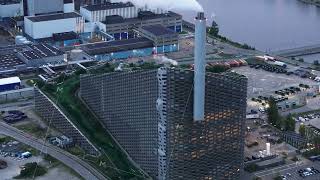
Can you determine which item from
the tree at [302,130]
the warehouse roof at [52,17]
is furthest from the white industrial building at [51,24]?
the tree at [302,130]

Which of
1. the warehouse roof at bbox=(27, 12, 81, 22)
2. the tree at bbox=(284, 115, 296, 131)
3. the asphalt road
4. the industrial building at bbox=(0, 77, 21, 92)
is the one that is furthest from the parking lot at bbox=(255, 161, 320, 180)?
the warehouse roof at bbox=(27, 12, 81, 22)

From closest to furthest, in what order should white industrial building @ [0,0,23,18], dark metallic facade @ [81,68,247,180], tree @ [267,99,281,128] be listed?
1. dark metallic facade @ [81,68,247,180]
2. tree @ [267,99,281,128]
3. white industrial building @ [0,0,23,18]

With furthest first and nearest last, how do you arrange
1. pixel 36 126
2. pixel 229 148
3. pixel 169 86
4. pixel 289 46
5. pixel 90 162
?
pixel 289 46 < pixel 36 126 < pixel 90 162 < pixel 229 148 < pixel 169 86

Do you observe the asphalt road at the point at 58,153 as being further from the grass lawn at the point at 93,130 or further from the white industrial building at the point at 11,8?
the white industrial building at the point at 11,8

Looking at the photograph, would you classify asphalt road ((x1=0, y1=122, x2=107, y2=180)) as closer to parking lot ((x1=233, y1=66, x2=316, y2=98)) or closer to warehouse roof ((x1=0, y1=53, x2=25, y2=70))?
warehouse roof ((x1=0, y1=53, x2=25, y2=70))

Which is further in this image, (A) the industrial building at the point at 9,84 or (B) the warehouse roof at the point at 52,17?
(B) the warehouse roof at the point at 52,17

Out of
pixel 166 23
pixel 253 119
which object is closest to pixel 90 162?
pixel 253 119

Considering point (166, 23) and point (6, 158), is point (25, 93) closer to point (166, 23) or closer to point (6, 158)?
point (6, 158)
